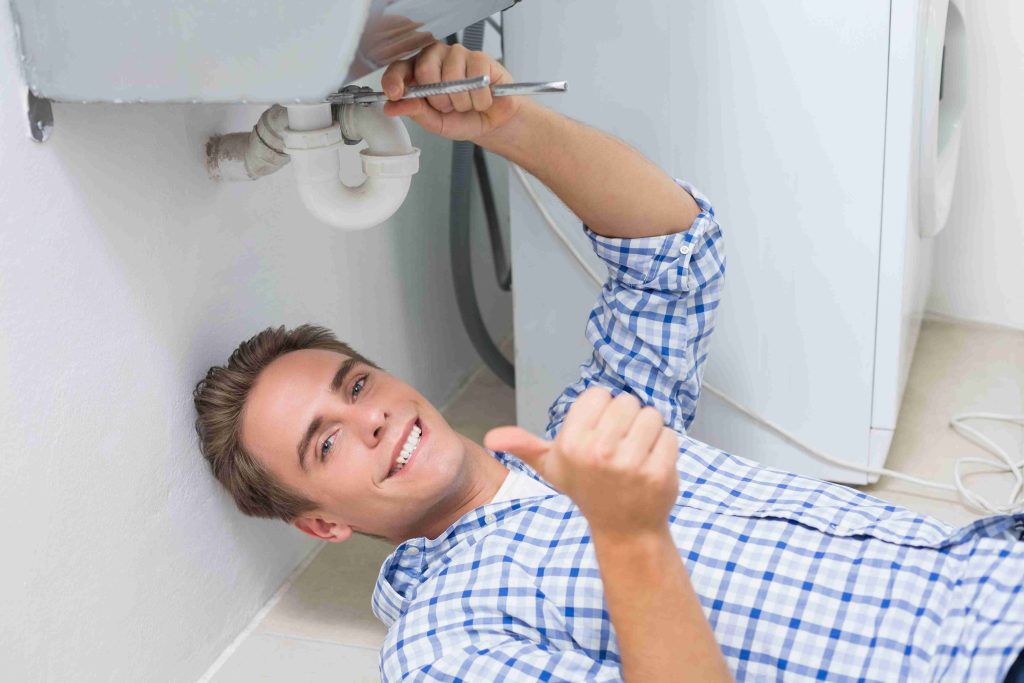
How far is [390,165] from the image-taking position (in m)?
1.19

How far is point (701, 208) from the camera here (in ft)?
4.59

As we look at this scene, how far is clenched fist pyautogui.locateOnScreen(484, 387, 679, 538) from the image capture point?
817mm

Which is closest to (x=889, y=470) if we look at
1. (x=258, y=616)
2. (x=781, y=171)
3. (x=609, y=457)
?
(x=781, y=171)

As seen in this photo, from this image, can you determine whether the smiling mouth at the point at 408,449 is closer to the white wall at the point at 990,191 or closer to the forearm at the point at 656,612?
the forearm at the point at 656,612

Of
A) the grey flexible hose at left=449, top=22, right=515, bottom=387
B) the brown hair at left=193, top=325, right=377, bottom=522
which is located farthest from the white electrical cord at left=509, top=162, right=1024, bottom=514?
the brown hair at left=193, top=325, right=377, bottom=522

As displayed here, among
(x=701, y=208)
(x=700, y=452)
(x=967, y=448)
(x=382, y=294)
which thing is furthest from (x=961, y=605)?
(x=382, y=294)

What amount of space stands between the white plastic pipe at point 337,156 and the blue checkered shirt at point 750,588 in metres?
0.36

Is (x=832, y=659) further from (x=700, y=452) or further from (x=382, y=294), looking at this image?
(x=382, y=294)

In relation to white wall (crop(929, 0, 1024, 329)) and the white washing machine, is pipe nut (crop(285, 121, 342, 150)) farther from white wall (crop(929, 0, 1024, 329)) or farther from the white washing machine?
white wall (crop(929, 0, 1024, 329))

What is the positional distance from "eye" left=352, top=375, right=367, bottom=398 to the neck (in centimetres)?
13

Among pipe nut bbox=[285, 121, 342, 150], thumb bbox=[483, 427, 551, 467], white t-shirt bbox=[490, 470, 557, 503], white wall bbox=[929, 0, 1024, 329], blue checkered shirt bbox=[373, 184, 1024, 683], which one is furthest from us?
white wall bbox=[929, 0, 1024, 329]

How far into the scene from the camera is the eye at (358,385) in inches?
49.9

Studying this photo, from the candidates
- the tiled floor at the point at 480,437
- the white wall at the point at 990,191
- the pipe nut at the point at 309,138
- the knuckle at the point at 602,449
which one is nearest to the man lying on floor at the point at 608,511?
the knuckle at the point at 602,449

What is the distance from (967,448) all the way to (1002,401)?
0.63ft
